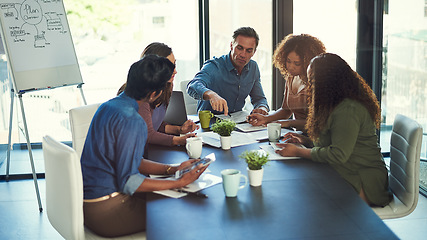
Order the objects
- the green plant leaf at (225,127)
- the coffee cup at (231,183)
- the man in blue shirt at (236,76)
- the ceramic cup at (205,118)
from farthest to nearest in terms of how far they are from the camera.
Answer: the man in blue shirt at (236,76), the ceramic cup at (205,118), the green plant leaf at (225,127), the coffee cup at (231,183)

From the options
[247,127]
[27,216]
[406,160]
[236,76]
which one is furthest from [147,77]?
[27,216]

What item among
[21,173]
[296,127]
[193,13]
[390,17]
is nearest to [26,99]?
[21,173]

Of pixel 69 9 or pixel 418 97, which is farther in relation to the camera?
pixel 69 9

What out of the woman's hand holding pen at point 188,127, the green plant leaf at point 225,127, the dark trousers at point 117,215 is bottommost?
the dark trousers at point 117,215

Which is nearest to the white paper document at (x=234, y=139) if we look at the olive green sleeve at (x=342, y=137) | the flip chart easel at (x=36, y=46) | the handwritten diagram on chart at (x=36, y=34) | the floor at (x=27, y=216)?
the olive green sleeve at (x=342, y=137)

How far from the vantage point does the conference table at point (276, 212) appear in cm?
159

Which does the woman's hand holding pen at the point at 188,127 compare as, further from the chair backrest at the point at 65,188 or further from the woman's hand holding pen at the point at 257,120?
the chair backrest at the point at 65,188

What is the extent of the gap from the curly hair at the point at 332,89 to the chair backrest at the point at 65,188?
1.17 meters

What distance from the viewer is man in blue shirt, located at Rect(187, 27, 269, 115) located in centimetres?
366

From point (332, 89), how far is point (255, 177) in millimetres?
665

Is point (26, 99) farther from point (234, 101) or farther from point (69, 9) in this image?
point (234, 101)

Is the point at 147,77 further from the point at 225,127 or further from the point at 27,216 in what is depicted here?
the point at 27,216

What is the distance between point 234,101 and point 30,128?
2.15 metres

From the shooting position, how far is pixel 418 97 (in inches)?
162
